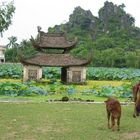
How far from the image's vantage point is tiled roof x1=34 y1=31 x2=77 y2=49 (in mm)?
44469

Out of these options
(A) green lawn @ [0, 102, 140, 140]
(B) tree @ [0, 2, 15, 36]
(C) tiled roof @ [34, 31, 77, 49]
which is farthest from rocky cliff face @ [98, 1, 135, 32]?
(A) green lawn @ [0, 102, 140, 140]

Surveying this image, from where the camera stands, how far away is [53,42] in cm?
4512

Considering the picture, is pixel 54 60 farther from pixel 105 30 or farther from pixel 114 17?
pixel 114 17

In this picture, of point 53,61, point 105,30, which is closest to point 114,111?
point 53,61

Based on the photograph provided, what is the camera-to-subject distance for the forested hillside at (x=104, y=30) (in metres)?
89.2

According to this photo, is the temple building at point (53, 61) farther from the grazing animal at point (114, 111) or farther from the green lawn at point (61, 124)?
the grazing animal at point (114, 111)

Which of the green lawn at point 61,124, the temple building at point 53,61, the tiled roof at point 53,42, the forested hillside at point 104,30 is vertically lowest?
the green lawn at point 61,124

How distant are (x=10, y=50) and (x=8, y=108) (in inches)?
3350

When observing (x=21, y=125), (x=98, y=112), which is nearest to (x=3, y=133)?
(x=21, y=125)

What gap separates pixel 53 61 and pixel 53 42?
87.5 inches

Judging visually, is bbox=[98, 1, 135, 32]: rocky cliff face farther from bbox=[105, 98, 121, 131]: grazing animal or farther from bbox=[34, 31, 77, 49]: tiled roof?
bbox=[105, 98, 121, 131]: grazing animal

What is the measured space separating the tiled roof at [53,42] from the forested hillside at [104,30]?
35.3 meters

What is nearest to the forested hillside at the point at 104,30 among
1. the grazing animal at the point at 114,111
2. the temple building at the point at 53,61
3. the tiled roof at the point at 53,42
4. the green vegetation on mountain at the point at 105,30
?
the green vegetation on mountain at the point at 105,30

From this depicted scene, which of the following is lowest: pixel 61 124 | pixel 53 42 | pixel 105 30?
pixel 61 124
